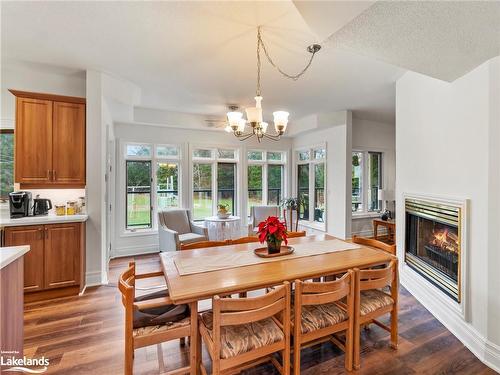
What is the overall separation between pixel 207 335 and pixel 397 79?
395 centimetres

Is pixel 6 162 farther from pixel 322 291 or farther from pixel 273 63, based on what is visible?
pixel 322 291

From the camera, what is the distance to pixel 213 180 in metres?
5.86

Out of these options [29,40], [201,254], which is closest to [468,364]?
[201,254]

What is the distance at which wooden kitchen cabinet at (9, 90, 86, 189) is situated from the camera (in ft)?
10.1

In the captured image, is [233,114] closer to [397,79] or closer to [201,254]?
[201,254]

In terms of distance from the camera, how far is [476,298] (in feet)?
6.95

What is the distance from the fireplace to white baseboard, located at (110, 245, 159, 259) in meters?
4.52

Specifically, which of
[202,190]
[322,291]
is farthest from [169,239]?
[322,291]

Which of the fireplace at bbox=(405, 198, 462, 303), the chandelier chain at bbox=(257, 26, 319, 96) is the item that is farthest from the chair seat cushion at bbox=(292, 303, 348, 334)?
the chandelier chain at bbox=(257, 26, 319, 96)

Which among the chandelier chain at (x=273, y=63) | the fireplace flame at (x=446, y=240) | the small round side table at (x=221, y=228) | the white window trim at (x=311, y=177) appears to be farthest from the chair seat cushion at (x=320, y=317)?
the white window trim at (x=311, y=177)

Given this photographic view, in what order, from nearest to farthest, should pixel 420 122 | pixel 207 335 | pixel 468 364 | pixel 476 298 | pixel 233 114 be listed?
pixel 207 335 → pixel 468 364 → pixel 476 298 → pixel 233 114 → pixel 420 122

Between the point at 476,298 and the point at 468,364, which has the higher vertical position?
the point at 476,298

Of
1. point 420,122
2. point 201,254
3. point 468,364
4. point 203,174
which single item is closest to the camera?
point 468,364

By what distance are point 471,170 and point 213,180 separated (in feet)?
15.1
